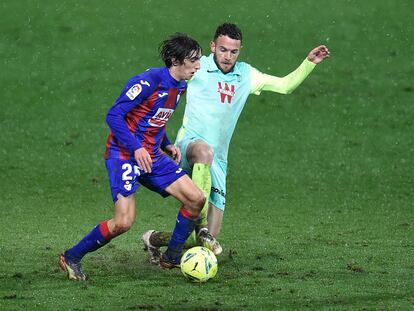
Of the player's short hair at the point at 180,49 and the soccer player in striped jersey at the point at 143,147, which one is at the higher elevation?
the player's short hair at the point at 180,49

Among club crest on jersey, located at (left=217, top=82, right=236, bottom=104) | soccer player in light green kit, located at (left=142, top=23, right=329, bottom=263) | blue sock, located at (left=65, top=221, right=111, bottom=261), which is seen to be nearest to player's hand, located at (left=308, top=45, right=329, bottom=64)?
soccer player in light green kit, located at (left=142, top=23, right=329, bottom=263)

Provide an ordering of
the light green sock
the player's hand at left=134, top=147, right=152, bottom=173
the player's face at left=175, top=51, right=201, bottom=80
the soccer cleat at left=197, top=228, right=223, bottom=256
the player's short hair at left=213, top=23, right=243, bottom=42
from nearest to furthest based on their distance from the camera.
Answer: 1. the player's hand at left=134, top=147, right=152, bottom=173
2. the player's face at left=175, top=51, right=201, bottom=80
3. the light green sock
4. the soccer cleat at left=197, top=228, right=223, bottom=256
5. the player's short hair at left=213, top=23, right=243, bottom=42

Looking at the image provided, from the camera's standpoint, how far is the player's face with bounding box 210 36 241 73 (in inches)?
387

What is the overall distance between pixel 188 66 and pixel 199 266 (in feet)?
5.51

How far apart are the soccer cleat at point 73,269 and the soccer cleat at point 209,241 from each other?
50.6 inches

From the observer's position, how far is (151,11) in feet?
63.4

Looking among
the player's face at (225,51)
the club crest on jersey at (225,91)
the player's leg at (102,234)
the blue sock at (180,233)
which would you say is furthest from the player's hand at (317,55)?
the player's leg at (102,234)

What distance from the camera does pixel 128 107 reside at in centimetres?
863

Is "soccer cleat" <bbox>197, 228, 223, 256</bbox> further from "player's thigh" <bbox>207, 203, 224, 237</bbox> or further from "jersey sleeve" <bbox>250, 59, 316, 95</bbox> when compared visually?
"jersey sleeve" <bbox>250, 59, 316, 95</bbox>

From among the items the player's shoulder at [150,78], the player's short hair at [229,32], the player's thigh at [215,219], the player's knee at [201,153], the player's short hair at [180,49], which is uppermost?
the player's short hair at [229,32]

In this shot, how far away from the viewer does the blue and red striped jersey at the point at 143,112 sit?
8.62 m

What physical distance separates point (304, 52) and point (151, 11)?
3065 millimetres

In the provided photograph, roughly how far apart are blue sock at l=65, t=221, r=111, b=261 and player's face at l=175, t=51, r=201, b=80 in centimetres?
140

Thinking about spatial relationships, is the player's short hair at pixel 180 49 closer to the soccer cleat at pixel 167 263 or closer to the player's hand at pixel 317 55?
the player's hand at pixel 317 55
